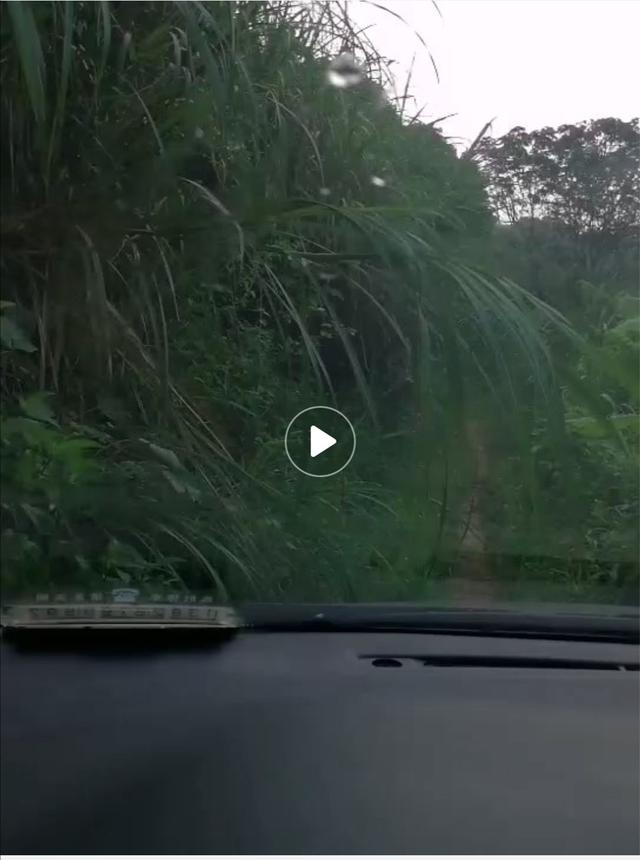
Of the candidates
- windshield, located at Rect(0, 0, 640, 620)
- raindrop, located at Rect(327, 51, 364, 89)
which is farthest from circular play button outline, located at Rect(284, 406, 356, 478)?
raindrop, located at Rect(327, 51, 364, 89)

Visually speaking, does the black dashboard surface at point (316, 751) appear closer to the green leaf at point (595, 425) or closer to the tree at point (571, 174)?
the green leaf at point (595, 425)

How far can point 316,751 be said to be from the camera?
2.48 metres

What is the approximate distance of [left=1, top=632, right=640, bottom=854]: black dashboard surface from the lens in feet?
7.76

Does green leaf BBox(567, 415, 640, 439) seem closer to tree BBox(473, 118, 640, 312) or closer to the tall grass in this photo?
the tall grass

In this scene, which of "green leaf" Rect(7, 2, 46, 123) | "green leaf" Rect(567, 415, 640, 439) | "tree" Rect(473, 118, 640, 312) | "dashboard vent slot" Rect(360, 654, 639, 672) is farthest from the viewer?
"tree" Rect(473, 118, 640, 312)

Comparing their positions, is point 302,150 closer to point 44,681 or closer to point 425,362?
point 425,362

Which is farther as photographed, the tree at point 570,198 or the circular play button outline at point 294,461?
the tree at point 570,198

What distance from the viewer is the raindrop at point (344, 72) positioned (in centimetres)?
353

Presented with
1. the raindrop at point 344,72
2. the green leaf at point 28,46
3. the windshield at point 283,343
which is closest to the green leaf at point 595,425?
the windshield at point 283,343

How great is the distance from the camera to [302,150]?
3447 mm

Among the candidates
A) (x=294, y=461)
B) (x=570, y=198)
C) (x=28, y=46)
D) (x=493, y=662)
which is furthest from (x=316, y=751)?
(x=570, y=198)

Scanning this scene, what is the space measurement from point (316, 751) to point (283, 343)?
1.25 m

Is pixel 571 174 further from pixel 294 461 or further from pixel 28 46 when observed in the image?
pixel 28 46

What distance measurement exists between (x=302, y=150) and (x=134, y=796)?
1.85 meters
